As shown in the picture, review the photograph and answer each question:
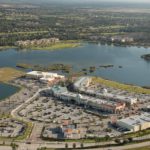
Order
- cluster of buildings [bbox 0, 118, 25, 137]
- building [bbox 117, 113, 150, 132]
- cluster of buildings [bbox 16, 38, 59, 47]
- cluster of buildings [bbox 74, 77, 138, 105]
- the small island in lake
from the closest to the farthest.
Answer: cluster of buildings [bbox 0, 118, 25, 137] < building [bbox 117, 113, 150, 132] < cluster of buildings [bbox 74, 77, 138, 105] < the small island in lake < cluster of buildings [bbox 16, 38, 59, 47]

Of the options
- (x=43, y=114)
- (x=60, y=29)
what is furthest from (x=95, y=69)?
(x=60, y=29)

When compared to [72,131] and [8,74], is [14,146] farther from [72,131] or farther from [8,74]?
[8,74]

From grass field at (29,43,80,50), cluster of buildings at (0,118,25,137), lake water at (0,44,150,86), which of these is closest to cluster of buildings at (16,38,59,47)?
grass field at (29,43,80,50)

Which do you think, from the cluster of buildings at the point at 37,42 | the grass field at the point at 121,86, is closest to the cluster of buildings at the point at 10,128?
the grass field at the point at 121,86

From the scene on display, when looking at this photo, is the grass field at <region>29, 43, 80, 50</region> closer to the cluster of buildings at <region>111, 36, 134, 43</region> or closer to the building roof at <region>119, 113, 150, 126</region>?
the cluster of buildings at <region>111, 36, 134, 43</region>

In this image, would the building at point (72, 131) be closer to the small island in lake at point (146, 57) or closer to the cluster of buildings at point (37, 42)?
the small island in lake at point (146, 57)
